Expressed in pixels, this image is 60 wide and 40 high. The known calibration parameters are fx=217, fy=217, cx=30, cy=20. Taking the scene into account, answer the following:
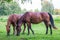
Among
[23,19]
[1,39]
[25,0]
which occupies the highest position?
[25,0]

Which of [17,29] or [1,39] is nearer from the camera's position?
[1,39]

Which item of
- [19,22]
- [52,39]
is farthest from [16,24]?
[52,39]

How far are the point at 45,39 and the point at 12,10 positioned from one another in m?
27.0

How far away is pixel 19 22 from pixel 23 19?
390 millimetres

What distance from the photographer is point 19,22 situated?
577 inches

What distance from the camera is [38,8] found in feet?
152

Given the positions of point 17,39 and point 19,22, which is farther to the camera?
point 19,22

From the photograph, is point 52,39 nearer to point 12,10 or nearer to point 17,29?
point 17,29

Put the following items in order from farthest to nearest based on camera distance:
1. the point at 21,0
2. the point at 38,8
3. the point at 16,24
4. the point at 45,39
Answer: the point at 38,8 → the point at 16,24 → the point at 21,0 → the point at 45,39

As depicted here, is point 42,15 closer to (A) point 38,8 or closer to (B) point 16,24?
(B) point 16,24

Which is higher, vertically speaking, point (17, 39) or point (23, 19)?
point (23, 19)

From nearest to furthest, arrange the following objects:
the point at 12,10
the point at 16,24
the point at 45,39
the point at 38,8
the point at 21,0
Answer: the point at 45,39 < the point at 21,0 < the point at 16,24 < the point at 12,10 < the point at 38,8

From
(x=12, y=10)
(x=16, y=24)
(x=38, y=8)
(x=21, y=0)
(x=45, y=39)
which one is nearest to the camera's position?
(x=45, y=39)

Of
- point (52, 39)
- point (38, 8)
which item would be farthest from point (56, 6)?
point (52, 39)
